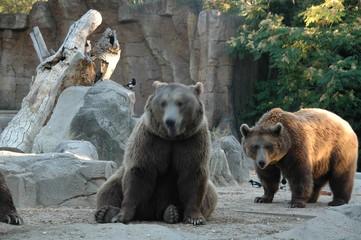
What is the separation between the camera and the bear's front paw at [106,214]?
17.8ft

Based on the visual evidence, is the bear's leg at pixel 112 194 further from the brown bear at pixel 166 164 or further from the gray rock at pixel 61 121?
the gray rock at pixel 61 121

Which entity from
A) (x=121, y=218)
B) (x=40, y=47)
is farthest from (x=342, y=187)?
(x=40, y=47)

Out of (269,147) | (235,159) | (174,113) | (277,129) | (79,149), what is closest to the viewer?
(174,113)

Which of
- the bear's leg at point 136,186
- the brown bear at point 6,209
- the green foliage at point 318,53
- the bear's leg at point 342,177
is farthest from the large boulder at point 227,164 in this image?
the brown bear at point 6,209

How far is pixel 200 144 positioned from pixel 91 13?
32.8 feet

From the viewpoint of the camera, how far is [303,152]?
787cm

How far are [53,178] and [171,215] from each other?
2.35 metres

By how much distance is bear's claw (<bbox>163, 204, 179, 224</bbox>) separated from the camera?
555cm

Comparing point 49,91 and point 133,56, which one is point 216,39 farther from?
point 49,91

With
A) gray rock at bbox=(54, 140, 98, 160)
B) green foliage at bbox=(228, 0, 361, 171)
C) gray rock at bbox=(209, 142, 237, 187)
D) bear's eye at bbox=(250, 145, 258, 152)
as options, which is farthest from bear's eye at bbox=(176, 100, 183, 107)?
green foliage at bbox=(228, 0, 361, 171)

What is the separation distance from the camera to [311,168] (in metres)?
7.94

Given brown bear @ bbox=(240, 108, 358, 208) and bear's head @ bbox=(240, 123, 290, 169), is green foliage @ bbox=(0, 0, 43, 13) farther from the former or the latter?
bear's head @ bbox=(240, 123, 290, 169)

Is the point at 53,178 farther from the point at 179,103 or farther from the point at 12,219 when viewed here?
the point at 179,103

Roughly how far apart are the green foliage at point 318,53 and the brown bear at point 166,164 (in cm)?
1201
